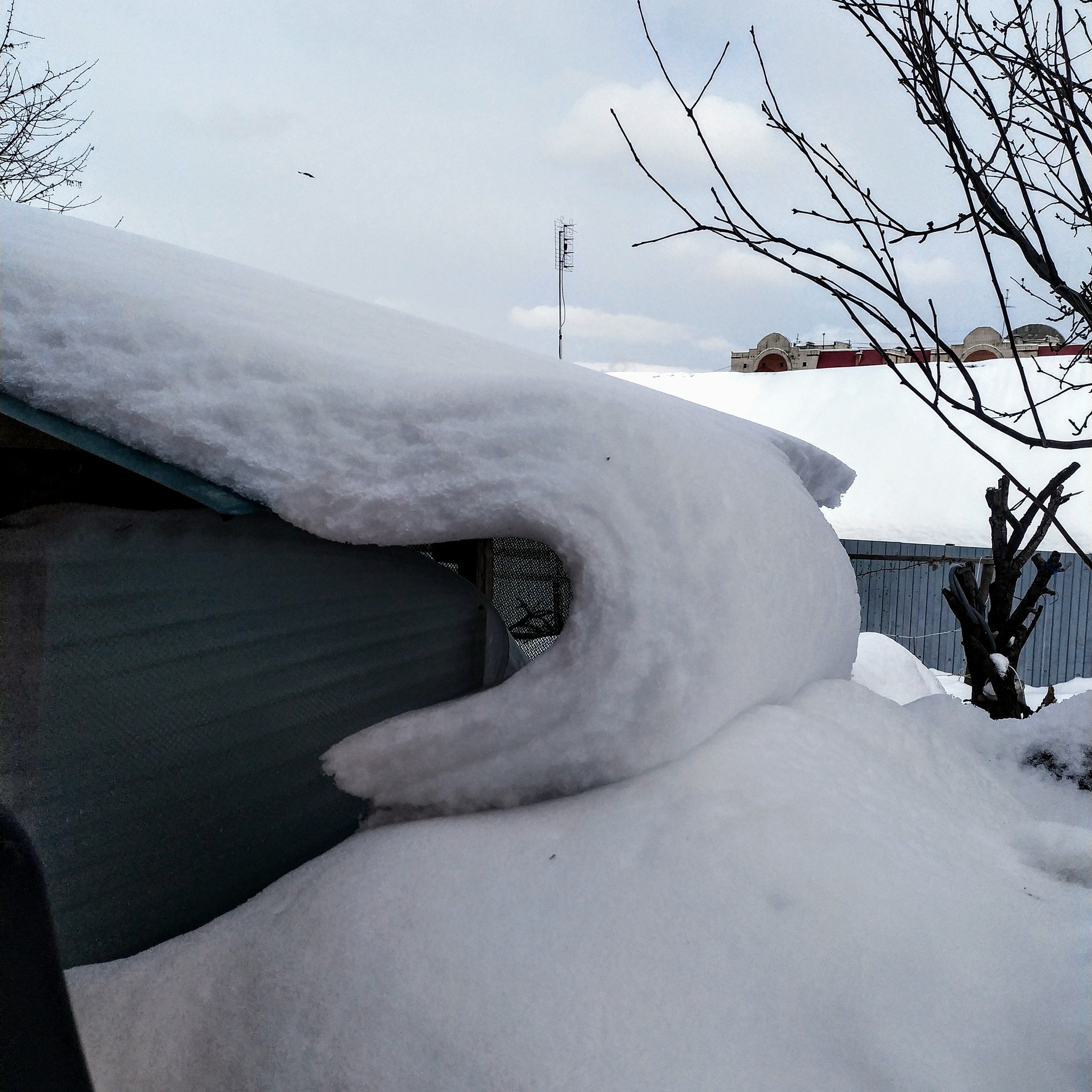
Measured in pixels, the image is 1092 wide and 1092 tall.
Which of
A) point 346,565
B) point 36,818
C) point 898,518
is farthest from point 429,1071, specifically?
point 898,518

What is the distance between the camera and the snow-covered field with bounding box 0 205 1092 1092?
1118mm

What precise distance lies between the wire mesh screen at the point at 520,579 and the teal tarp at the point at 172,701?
1.29 ft

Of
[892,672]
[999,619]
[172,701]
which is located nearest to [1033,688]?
[892,672]

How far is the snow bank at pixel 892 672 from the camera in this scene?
5863 mm

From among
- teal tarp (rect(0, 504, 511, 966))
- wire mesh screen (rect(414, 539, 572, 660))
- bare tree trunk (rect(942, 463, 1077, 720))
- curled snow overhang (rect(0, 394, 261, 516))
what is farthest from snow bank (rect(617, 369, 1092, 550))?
curled snow overhang (rect(0, 394, 261, 516))

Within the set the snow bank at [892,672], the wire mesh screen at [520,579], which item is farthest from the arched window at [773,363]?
the wire mesh screen at [520,579]

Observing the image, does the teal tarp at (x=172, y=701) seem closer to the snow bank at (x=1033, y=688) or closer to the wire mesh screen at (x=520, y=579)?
the wire mesh screen at (x=520, y=579)

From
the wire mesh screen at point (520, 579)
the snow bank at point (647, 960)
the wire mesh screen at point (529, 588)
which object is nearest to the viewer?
the snow bank at point (647, 960)

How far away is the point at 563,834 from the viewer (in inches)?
53.9

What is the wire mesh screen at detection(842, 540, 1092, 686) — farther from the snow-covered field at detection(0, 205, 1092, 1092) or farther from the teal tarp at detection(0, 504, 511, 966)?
the teal tarp at detection(0, 504, 511, 966)

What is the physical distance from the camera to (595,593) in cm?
142

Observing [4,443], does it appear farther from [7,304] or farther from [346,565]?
[346,565]

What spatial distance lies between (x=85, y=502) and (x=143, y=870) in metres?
0.61

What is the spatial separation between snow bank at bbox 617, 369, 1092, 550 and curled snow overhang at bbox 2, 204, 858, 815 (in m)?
7.31
